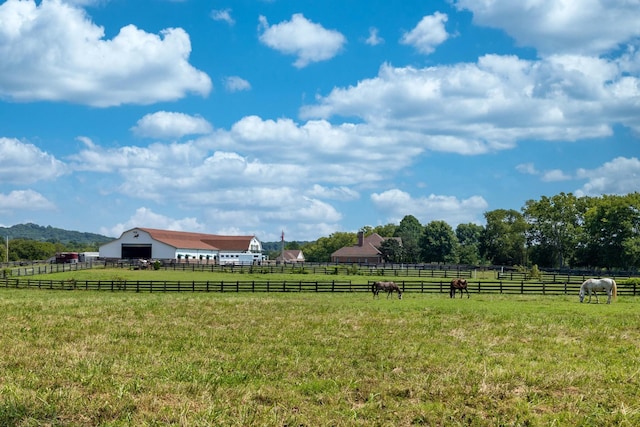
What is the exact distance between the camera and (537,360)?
41.2 ft

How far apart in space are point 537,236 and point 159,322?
8846 centimetres

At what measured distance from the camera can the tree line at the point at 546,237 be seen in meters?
79.8

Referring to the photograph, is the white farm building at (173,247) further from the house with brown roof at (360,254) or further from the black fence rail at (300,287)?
the black fence rail at (300,287)

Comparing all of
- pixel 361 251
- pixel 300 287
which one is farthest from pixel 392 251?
pixel 300 287

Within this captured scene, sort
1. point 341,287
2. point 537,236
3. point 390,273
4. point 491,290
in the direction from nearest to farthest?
point 491,290 → point 341,287 → point 390,273 → point 537,236

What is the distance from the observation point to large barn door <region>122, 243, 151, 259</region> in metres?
92.9

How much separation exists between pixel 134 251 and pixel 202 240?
2196 centimetres

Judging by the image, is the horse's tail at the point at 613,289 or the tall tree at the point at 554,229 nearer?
the horse's tail at the point at 613,289

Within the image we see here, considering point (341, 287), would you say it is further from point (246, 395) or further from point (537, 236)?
point (537, 236)

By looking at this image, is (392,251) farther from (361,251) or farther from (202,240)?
(202,240)

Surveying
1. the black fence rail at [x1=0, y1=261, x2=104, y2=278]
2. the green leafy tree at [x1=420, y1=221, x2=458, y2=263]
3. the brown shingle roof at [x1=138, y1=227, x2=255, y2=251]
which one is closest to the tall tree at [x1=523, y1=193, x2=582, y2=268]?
the green leafy tree at [x1=420, y1=221, x2=458, y2=263]

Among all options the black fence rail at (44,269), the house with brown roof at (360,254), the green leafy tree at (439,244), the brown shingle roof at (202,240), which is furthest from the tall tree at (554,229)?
the black fence rail at (44,269)

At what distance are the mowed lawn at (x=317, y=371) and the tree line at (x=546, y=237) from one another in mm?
68361

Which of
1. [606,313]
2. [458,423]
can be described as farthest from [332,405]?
[606,313]
